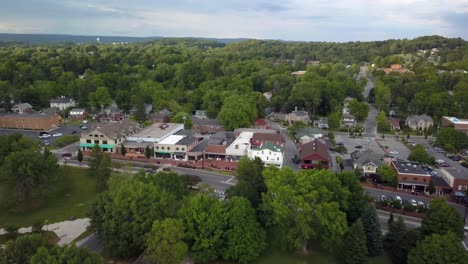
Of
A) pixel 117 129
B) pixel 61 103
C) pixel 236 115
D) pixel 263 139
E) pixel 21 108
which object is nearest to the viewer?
Answer: pixel 263 139

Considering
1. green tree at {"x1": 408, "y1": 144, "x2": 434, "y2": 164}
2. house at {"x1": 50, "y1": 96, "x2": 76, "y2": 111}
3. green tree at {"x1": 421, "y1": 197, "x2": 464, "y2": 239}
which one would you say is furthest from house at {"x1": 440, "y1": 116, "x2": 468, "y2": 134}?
house at {"x1": 50, "y1": 96, "x2": 76, "y2": 111}

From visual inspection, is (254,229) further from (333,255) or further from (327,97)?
(327,97)

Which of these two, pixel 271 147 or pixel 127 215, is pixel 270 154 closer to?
pixel 271 147

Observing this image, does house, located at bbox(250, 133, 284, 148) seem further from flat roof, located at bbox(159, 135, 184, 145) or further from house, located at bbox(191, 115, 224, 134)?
house, located at bbox(191, 115, 224, 134)

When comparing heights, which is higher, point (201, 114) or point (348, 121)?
point (348, 121)

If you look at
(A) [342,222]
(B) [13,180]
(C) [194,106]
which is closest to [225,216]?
(A) [342,222]

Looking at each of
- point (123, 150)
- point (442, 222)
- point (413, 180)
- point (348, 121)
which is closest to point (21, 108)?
point (123, 150)

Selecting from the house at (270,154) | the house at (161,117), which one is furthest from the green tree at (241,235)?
the house at (161,117)
